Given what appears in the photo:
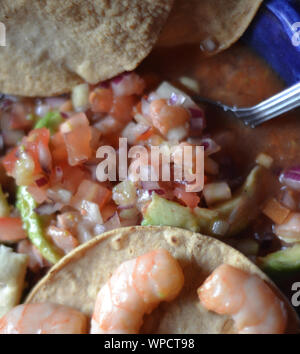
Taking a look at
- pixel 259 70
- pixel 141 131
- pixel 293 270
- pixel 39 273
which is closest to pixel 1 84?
pixel 141 131

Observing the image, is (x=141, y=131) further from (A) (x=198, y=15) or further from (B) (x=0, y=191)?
(B) (x=0, y=191)

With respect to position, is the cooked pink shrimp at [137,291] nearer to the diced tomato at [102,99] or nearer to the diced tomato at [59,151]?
the diced tomato at [59,151]

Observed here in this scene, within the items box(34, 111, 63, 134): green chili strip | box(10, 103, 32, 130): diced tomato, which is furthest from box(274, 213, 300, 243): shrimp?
box(10, 103, 32, 130): diced tomato

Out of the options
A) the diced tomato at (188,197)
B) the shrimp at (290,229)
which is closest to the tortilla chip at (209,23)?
the diced tomato at (188,197)

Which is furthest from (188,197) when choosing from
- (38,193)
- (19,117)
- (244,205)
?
(19,117)

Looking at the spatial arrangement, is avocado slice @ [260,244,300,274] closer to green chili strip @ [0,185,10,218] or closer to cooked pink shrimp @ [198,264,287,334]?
cooked pink shrimp @ [198,264,287,334]
